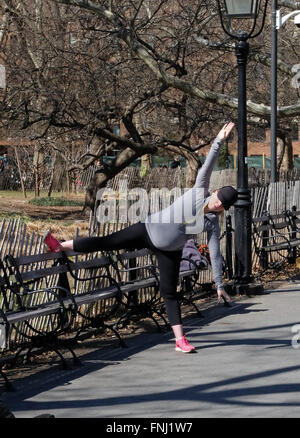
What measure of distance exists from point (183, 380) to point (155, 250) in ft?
5.10

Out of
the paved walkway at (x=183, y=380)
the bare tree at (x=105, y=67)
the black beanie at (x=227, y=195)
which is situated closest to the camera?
the paved walkway at (x=183, y=380)

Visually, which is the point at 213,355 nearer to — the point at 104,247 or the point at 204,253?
the point at 104,247

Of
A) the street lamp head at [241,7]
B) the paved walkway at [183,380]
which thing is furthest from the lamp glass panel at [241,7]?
the paved walkway at [183,380]

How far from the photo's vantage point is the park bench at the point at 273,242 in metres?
15.3

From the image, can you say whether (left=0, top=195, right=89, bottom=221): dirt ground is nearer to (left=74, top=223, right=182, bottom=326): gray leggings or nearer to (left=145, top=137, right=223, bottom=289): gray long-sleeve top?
(left=74, top=223, right=182, bottom=326): gray leggings

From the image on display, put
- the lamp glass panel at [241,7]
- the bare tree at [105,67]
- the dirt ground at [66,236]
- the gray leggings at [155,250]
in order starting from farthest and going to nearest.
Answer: the bare tree at [105,67]
the lamp glass panel at [241,7]
the gray leggings at [155,250]
the dirt ground at [66,236]

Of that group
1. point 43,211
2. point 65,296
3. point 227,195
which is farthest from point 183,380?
point 43,211

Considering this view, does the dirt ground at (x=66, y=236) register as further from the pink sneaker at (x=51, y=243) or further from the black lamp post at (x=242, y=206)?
the pink sneaker at (x=51, y=243)

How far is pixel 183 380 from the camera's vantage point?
7746 mm

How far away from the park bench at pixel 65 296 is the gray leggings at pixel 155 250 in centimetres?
58

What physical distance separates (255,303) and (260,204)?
176 inches

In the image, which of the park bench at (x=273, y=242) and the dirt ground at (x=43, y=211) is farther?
the dirt ground at (x=43, y=211)

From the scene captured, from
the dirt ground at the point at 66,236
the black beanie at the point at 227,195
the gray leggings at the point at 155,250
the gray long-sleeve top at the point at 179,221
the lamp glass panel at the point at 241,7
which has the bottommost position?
the dirt ground at the point at 66,236

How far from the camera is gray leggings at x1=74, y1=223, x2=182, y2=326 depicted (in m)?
8.87
